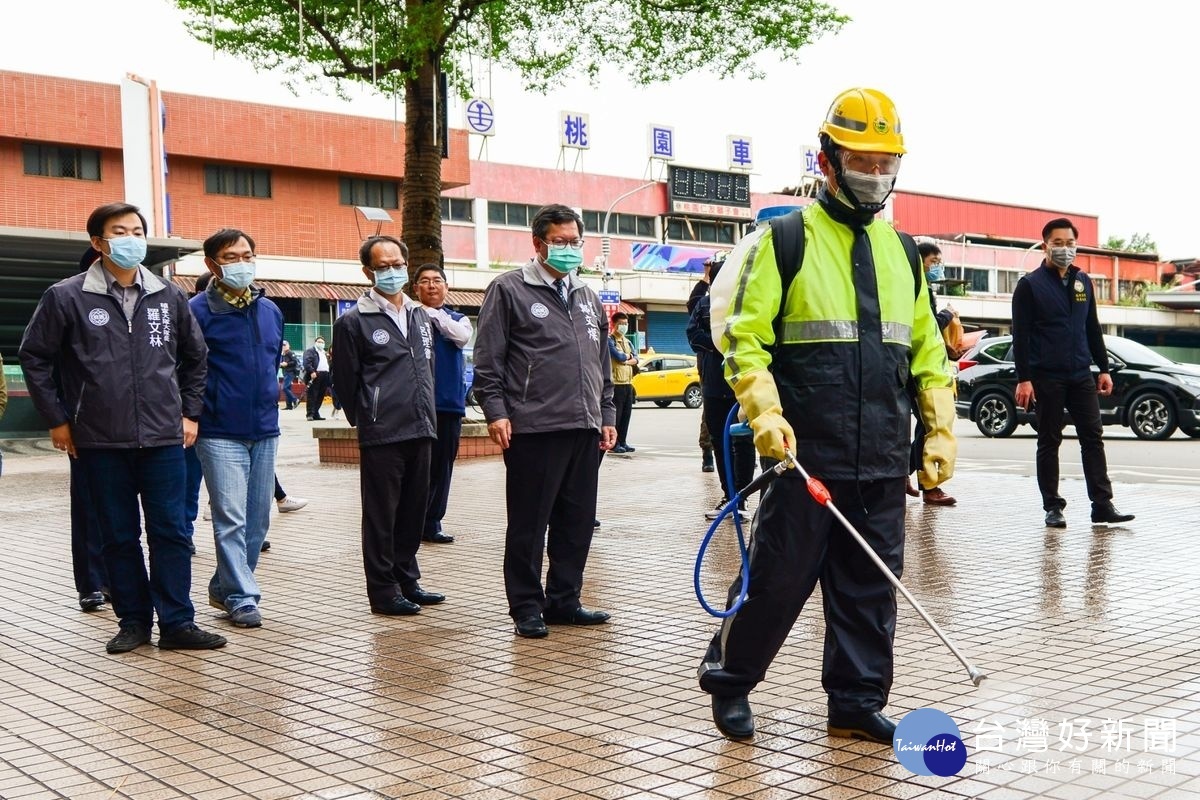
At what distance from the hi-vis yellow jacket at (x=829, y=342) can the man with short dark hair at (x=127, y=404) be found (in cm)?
281

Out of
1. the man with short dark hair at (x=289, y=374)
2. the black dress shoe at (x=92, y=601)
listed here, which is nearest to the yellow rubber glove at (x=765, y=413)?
the black dress shoe at (x=92, y=601)

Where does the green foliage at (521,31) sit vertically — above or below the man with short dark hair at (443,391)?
above

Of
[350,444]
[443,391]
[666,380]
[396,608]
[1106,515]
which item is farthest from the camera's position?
[666,380]

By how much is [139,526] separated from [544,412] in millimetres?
1896

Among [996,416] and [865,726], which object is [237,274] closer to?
[865,726]

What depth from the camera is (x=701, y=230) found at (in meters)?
59.1

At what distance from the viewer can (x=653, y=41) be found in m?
18.8

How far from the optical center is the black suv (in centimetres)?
1811

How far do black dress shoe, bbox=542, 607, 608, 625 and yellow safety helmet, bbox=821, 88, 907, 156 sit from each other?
287cm

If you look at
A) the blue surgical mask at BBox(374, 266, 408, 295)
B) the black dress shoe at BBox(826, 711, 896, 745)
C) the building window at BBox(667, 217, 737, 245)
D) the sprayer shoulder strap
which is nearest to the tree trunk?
the blue surgical mask at BBox(374, 266, 408, 295)

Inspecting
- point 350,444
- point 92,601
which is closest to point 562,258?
point 92,601

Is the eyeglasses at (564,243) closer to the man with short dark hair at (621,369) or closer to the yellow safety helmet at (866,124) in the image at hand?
the yellow safety helmet at (866,124)

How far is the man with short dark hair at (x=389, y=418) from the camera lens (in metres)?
6.65

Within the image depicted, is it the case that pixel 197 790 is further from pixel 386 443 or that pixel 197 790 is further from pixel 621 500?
pixel 621 500
